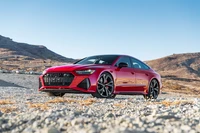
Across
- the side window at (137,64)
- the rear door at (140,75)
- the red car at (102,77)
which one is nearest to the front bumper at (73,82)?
the red car at (102,77)

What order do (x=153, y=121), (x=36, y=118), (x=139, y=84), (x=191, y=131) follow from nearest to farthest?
(x=191, y=131), (x=153, y=121), (x=36, y=118), (x=139, y=84)

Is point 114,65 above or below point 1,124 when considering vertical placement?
above

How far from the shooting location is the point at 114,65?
37.7ft

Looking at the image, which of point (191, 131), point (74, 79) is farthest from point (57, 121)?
point (74, 79)

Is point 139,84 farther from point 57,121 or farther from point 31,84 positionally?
point 31,84

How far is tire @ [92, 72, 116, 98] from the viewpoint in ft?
36.0

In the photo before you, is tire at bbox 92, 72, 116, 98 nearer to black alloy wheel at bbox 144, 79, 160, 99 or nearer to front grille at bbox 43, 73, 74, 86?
front grille at bbox 43, 73, 74, 86

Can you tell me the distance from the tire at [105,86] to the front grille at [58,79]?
810 millimetres

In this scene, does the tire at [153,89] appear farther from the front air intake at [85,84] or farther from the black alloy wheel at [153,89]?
the front air intake at [85,84]

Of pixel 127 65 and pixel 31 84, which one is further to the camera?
pixel 31 84

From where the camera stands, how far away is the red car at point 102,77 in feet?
35.2

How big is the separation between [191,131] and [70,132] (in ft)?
4.09

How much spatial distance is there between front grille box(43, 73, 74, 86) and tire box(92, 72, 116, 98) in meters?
0.81

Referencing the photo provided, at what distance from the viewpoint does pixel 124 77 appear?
1170cm
